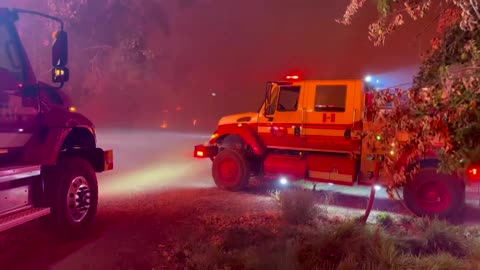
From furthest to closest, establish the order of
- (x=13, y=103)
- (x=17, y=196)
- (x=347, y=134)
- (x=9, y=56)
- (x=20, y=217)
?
(x=347, y=134) → (x=9, y=56) → (x=13, y=103) → (x=17, y=196) → (x=20, y=217)

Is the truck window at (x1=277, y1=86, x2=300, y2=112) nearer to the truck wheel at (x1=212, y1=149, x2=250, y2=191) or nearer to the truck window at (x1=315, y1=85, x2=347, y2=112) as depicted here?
the truck window at (x1=315, y1=85, x2=347, y2=112)

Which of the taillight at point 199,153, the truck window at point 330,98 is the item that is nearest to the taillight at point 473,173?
the truck window at point 330,98

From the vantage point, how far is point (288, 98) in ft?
31.8

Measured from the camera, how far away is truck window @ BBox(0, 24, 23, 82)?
566cm

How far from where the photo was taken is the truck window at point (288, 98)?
955 centimetres

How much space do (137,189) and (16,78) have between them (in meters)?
4.63

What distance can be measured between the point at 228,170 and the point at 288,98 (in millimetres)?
2127

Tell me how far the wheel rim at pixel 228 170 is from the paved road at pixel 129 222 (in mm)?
463

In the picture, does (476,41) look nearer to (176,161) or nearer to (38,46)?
(176,161)

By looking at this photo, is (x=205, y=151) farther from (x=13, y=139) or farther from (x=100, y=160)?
(x=13, y=139)

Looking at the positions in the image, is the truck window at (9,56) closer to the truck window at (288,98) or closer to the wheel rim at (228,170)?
the wheel rim at (228,170)

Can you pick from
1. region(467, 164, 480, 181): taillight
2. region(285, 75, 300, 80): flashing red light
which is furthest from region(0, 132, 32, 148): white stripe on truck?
region(467, 164, 480, 181): taillight

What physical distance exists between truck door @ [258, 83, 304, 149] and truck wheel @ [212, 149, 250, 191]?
Answer: 70cm

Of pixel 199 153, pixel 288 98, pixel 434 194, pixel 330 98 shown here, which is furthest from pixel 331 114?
pixel 199 153
